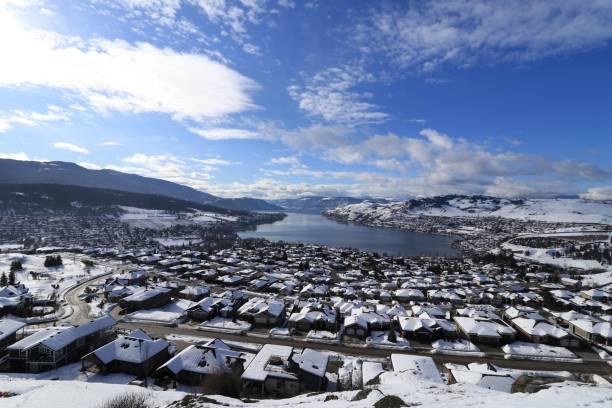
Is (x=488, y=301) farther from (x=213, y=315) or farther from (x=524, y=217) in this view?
(x=524, y=217)

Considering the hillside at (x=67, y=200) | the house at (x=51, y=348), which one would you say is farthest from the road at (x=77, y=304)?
the hillside at (x=67, y=200)

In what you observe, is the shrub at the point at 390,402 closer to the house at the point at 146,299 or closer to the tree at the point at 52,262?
the house at the point at 146,299

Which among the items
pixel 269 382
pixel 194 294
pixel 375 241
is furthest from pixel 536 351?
pixel 375 241

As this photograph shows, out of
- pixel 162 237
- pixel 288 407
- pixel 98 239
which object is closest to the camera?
pixel 288 407

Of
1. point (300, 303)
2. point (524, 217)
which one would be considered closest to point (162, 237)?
point (300, 303)

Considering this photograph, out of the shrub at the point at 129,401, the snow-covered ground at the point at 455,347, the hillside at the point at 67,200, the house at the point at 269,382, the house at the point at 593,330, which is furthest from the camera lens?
the hillside at the point at 67,200
